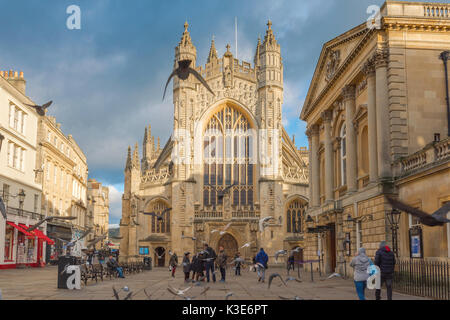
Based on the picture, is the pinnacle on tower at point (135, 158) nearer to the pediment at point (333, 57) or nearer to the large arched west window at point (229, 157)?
the large arched west window at point (229, 157)

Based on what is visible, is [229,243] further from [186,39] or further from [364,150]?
[364,150]

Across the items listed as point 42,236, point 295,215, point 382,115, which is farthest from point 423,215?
point 295,215

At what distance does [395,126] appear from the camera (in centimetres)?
1972

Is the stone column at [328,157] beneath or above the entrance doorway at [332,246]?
above

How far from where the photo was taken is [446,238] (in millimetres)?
16328

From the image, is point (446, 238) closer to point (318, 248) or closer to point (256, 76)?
point (318, 248)

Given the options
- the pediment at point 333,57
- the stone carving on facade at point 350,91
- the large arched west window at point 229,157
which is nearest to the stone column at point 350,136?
the stone carving on facade at point 350,91

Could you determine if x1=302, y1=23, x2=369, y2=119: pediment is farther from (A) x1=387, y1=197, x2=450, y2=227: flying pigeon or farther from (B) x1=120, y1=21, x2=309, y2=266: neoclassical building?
(B) x1=120, y1=21, x2=309, y2=266: neoclassical building

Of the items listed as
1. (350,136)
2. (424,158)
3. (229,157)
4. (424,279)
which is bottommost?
(424,279)

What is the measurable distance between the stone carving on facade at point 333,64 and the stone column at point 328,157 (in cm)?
210

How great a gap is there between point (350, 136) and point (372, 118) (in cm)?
281

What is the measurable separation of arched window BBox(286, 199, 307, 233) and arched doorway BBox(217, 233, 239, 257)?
5316 mm

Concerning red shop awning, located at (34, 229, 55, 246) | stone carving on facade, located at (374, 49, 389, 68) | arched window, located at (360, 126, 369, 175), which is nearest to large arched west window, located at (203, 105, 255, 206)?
red shop awning, located at (34, 229, 55, 246)

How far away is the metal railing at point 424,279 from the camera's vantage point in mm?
13859
